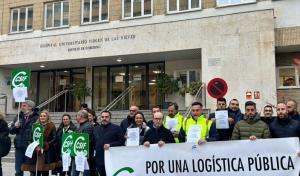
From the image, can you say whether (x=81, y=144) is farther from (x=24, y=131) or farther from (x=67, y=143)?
(x=24, y=131)

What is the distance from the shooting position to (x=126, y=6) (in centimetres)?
2108

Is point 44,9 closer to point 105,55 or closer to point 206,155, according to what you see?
point 105,55

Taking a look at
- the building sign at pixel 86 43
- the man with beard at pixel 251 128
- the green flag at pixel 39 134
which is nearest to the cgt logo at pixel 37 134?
the green flag at pixel 39 134

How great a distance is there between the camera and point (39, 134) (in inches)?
316

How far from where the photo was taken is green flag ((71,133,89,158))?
24.9ft

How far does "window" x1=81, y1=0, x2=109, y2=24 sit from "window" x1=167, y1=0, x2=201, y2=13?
3.87 m

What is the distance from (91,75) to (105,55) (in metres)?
3.13

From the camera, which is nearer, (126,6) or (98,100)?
(126,6)

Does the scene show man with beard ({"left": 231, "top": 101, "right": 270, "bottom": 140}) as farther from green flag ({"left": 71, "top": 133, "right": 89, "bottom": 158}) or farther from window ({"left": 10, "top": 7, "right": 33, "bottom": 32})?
window ({"left": 10, "top": 7, "right": 33, "bottom": 32})

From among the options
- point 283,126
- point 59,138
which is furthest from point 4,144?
point 283,126

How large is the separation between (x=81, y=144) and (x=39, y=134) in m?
1.04

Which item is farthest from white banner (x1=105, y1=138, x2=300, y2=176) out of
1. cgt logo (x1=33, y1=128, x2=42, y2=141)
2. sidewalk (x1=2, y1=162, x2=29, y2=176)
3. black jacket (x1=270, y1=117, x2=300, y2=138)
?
sidewalk (x1=2, y1=162, x2=29, y2=176)

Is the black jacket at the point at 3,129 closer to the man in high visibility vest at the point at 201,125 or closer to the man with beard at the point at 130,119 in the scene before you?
the man with beard at the point at 130,119

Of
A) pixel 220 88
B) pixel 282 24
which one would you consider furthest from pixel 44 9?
pixel 220 88
